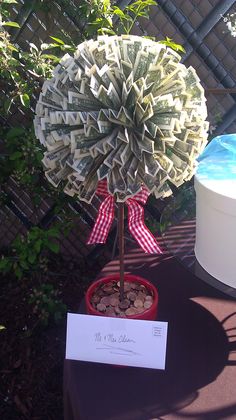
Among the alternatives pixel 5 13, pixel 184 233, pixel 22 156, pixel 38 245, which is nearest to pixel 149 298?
pixel 184 233

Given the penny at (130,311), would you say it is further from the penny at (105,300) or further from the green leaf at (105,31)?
the green leaf at (105,31)

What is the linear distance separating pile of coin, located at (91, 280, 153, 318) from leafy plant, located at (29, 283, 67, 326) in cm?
71

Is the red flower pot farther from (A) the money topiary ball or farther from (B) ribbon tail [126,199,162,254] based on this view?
(A) the money topiary ball

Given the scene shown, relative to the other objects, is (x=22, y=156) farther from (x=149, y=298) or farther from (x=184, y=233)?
(x=149, y=298)

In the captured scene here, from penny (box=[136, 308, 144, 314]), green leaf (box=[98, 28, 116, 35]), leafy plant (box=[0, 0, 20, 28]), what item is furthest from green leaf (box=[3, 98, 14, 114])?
penny (box=[136, 308, 144, 314])

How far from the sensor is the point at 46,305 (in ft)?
5.25

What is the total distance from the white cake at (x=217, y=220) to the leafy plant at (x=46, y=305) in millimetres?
822

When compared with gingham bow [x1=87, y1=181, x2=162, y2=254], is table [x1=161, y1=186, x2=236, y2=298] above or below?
below

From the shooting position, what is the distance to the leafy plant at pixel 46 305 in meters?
1.55

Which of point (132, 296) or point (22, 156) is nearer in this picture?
point (132, 296)

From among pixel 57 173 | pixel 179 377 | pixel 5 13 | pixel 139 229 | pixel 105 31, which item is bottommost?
pixel 179 377

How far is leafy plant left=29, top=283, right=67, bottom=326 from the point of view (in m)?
1.55

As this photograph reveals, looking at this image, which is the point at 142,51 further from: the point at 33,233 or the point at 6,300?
the point at 6,300

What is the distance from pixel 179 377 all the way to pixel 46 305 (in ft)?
2.85
